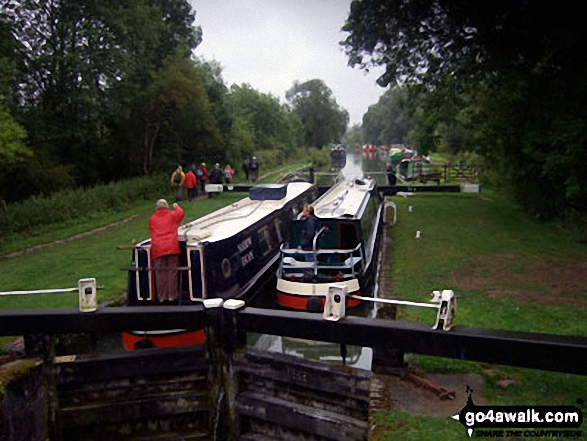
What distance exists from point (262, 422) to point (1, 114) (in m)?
11.0

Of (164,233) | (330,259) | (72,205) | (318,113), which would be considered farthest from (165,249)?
(318,113)

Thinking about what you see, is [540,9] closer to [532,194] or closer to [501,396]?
[532,194]

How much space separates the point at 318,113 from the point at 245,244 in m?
59.0

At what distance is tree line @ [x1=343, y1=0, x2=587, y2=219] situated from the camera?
11781 mm

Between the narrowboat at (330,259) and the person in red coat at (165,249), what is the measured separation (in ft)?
5.83

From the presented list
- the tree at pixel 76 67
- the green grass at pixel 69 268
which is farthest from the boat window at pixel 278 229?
the tree at pixel 76 67

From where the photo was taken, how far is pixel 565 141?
11367 mm

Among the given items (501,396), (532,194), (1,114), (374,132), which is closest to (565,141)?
(532,194)

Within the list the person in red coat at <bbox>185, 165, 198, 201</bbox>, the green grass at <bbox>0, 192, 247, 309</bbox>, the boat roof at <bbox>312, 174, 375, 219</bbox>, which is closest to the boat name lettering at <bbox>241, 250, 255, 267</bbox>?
the boat roof at <bbox>312, 174, 375, 219</bbox>

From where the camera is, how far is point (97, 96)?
61.8 ft

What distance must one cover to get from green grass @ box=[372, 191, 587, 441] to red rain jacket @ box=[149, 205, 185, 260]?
10.6ft

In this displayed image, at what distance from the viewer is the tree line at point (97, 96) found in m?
16.8

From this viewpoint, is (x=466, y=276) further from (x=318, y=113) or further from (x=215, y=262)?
(x=318, y=113)

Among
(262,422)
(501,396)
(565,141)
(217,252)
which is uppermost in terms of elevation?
(565,141)
